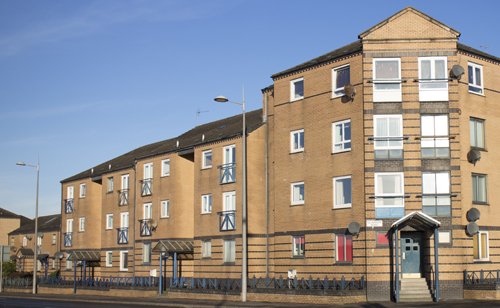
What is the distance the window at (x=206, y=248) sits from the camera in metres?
34.1

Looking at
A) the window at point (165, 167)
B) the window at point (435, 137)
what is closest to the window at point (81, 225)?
the window at point (165, 167)

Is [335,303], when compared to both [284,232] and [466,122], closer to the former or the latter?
[284,232]

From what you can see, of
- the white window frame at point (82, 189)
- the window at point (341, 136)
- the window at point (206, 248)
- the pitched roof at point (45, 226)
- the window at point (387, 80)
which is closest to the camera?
the window at point (387, 80)

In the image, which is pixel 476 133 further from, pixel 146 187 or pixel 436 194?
pixel 146 187

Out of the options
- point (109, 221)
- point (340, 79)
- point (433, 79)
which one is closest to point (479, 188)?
point (433, 79)

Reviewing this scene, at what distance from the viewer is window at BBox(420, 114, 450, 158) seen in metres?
25.4

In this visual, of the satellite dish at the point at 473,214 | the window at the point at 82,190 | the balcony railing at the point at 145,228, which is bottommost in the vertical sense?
the balcony railing at the point at 145,228

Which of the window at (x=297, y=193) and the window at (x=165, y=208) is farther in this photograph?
the window at (x=165, y=208)

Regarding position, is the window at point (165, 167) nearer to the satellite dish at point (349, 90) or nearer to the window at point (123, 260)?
the window at point (123, 260)

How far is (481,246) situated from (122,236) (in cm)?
2677

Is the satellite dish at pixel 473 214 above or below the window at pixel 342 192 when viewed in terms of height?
below

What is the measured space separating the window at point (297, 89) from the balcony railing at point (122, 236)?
19452mm

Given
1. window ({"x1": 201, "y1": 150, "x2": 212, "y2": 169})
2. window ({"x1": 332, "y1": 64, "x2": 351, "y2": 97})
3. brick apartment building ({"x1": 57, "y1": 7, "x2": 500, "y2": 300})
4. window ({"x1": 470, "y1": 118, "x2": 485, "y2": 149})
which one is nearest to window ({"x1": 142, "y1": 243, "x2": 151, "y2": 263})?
brick apartment building ({"x1": 57, "y1": 7, "x2": 500, "y2": 300})

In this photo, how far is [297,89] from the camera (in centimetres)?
3016
